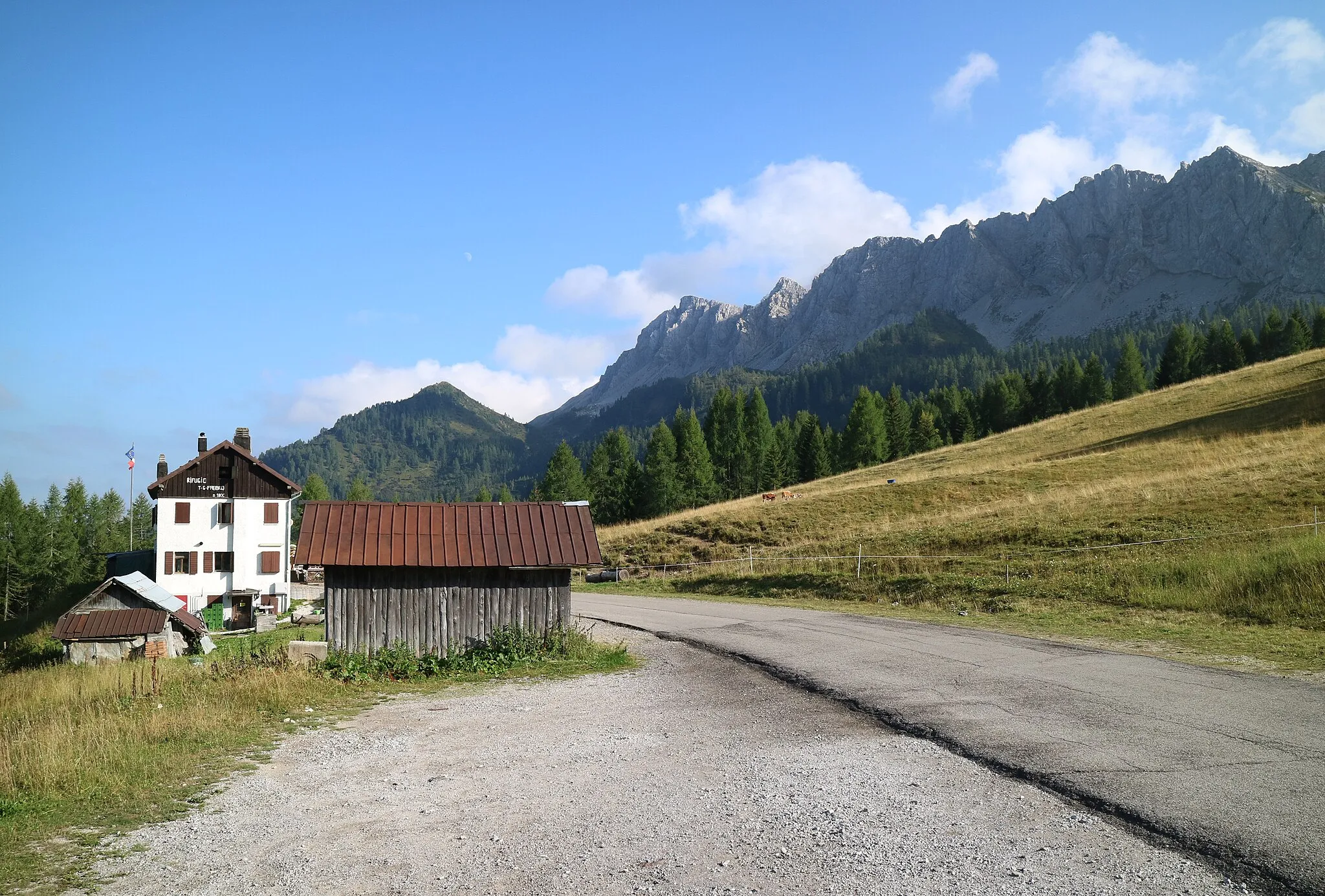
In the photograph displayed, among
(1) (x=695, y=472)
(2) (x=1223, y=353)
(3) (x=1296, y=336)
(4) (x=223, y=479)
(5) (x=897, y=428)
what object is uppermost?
(3) (x=1296, y=336)

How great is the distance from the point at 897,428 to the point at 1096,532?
69.6m

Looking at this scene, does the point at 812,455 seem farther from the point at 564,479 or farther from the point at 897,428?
the point at 564,479

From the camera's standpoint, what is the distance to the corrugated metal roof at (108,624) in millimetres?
37250

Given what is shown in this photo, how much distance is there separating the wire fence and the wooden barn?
1647 cm

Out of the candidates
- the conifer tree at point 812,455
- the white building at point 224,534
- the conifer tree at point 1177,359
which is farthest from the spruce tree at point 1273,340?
the white building at point 224,534

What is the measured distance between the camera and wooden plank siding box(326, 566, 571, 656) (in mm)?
19500

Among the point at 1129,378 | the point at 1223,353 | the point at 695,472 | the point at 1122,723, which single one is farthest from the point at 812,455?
the point at 1122,723

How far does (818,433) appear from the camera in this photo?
3844 inches

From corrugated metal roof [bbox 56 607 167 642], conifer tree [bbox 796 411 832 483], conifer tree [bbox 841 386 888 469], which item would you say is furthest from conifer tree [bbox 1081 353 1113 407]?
corrugated metal roof [bbox 56 607 167 642]

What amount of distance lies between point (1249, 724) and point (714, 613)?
19917 millimetres

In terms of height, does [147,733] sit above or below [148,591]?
below

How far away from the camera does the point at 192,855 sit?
802 cm

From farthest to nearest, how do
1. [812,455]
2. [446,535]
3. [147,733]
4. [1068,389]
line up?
[1068,389]
[812,455]
[446,535]
[147,733]

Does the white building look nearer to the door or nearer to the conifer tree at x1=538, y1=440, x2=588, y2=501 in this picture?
the door
